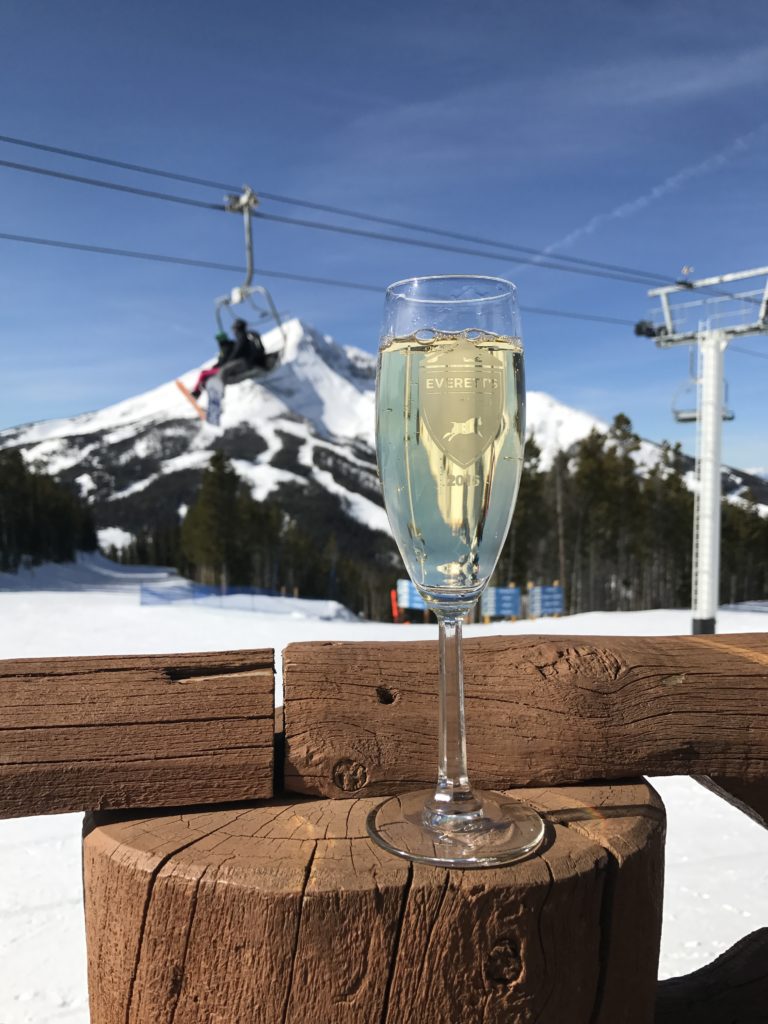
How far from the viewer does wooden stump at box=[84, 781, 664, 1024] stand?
85 cm

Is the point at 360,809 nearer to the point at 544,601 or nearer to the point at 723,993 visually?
the point at 723,993

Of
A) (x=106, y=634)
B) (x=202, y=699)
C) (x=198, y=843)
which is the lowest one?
(x=106, y=634)

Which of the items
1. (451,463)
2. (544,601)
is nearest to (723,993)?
(451,463)

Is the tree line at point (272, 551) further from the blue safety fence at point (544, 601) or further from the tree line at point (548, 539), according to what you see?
the blue safety fence at point (544, 601)

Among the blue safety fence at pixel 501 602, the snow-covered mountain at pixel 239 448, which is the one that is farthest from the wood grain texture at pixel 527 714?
the snow-covered mountain at pixel 239 448

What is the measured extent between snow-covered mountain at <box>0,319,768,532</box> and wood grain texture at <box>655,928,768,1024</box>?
2861 cm

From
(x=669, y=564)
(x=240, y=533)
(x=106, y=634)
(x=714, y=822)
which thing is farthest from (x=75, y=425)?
(x=714, y=822)

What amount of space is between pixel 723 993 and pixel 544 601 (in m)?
23.6

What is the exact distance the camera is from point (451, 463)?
1000 millimetres

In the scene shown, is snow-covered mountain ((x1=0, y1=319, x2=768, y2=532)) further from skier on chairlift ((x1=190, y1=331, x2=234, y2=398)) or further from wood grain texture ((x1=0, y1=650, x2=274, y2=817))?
wood grain texture ((x1=0, y1=650, x2=274, y2=817))

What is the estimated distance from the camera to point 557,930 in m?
0.88

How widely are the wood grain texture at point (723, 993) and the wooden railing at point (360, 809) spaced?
0.9 inches

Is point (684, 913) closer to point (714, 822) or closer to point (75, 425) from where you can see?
point (714, 822)

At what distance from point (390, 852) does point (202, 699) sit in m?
0.35
